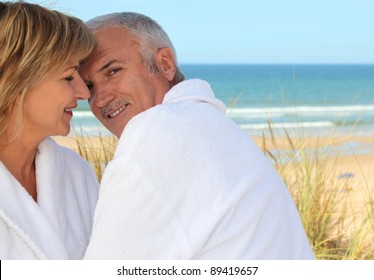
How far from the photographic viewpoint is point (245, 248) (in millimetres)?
2076

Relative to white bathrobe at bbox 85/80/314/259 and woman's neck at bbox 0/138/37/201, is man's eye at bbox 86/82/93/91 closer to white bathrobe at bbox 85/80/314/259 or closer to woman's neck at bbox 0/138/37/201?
woman's neck at bbox 0/138/37/201

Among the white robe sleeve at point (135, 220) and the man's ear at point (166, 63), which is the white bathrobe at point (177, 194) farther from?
the man's ear at point (166, 63)

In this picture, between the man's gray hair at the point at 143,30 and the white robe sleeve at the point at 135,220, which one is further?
the man's gray hair at the point at 143,30

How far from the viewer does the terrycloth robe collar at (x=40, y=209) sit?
2.73 m

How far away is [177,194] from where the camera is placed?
1.96 meters

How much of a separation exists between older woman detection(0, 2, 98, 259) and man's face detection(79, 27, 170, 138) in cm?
15

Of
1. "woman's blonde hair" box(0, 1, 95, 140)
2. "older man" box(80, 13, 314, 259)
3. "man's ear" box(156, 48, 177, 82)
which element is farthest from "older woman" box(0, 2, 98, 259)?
"older man" box(80, 13, 314, 259)

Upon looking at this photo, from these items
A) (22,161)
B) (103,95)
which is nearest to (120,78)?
(103,95)

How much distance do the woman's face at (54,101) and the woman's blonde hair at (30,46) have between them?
31 millimetres

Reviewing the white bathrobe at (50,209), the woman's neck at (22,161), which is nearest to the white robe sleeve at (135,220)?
the white bathrobe at (50,209)

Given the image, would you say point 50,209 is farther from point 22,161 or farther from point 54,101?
point 54,101

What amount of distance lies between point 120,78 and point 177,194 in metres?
1.08
